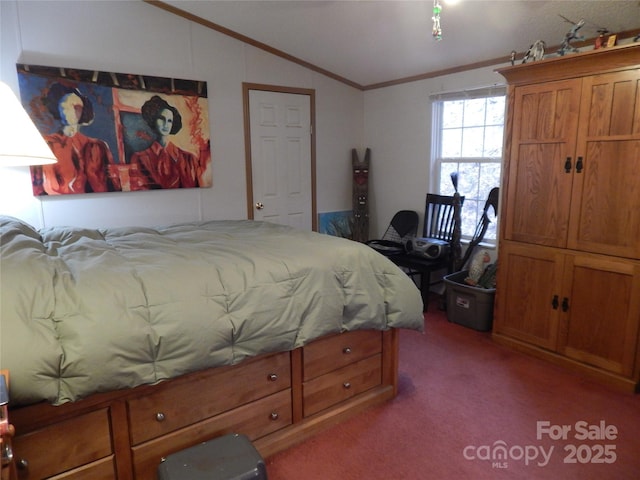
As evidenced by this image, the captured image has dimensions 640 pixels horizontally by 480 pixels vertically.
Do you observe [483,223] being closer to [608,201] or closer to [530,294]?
[530,294]

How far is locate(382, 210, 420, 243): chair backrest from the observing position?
13.6 feet

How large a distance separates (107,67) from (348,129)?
2.36 metres

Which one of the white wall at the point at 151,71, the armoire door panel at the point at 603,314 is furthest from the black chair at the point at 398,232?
the armoire door panel at the point at 603,314

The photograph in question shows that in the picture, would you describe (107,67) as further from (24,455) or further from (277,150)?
(24,455)

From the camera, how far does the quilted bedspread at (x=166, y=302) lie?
4.38 ft

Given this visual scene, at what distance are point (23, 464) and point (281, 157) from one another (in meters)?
3.16

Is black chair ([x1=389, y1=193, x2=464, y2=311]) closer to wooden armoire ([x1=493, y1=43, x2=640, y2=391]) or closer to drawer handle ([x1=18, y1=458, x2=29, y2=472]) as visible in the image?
wooden armoire ([x1=493, y1=43, x2=640, y2=391])

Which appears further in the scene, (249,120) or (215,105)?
(249,120)

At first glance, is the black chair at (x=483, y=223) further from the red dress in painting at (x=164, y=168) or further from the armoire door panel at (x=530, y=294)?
the red dress in painting at (x=164, y=168)

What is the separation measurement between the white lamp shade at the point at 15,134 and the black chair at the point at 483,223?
306cm

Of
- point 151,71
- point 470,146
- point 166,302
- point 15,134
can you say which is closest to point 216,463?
point 166,302

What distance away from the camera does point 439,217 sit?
12.8 feet

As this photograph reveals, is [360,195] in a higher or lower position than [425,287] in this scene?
higher

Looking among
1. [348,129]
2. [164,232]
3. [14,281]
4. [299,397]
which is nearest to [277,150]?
[348,129]
